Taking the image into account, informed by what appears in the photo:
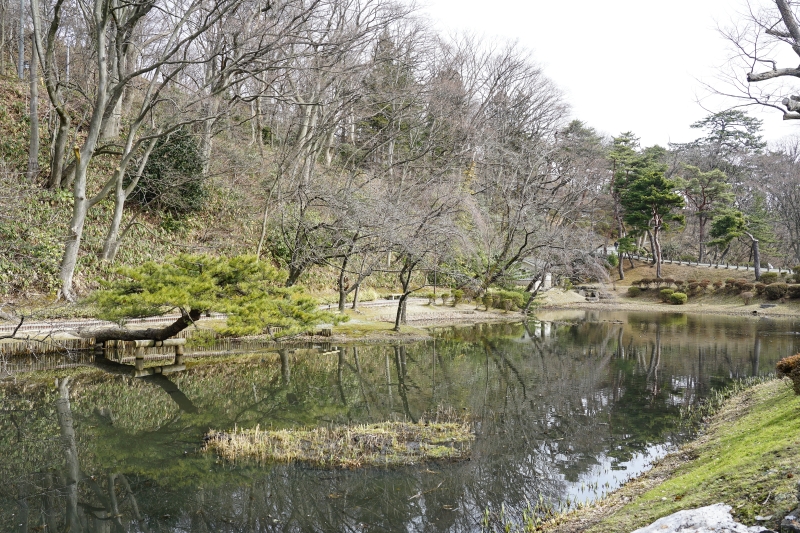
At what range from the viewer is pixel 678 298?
3616 cm

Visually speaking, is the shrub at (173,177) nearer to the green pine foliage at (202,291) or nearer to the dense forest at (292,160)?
the dense forest at (292,160)

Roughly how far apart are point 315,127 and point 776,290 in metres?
28.1

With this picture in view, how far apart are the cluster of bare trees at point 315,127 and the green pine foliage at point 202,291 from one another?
354cm

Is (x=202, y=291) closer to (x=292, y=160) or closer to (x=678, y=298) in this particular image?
(x=292, y=160)

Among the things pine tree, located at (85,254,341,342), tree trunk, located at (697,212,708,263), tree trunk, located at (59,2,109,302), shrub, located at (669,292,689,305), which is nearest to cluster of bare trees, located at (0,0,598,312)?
tree trunk, located at (59,2,109,302)

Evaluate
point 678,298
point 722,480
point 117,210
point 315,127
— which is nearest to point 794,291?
point 678,298

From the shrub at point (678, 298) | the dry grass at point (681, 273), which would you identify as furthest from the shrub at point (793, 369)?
the dry grass at point (681, 273)

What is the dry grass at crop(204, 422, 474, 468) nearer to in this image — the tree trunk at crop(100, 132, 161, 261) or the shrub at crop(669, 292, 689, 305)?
the tree trunk at crop(100, 132, 161, 261)

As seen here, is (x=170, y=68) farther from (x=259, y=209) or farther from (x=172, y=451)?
(x=172, y=451)

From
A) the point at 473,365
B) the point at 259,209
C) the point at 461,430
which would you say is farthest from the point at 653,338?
the point at 259,209

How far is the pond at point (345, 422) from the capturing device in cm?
673

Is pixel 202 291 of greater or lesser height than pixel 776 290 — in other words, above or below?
above

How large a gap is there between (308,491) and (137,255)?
1492cm

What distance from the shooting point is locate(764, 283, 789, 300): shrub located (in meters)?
32.6
